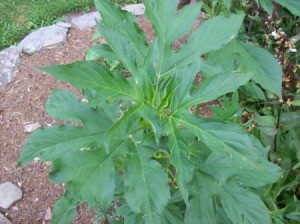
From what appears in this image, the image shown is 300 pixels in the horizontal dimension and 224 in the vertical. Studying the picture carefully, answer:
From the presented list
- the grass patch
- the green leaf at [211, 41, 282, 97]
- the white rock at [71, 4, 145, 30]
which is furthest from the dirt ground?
the green leaf at [211, 41, 282, 97]

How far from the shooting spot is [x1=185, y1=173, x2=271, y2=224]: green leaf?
1.71m

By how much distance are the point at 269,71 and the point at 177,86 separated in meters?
0.90

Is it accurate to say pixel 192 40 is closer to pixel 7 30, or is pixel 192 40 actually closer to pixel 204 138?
pixel 204 138

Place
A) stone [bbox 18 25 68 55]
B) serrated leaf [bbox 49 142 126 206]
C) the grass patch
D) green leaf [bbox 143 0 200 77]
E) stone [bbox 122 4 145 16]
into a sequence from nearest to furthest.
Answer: serrated leaf [bbox 49 142 126 206] < green leaf [bbox 143 0 200 77] < stone [bbox 18 25 68 55] < the grass patch < stone [bbox 122 4 145 16]

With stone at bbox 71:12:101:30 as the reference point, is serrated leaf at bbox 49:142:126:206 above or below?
above

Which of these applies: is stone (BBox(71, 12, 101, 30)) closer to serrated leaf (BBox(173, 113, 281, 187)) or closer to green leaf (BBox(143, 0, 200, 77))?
green leaf (BBox(143, 0, 200, 77))

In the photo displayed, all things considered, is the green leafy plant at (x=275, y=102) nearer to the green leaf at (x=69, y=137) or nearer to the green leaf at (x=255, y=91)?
the green leaf at (x=255, y=91)

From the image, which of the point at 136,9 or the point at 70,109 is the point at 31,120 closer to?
the point at 136,9

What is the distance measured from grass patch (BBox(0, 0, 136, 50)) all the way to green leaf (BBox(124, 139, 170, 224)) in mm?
3297

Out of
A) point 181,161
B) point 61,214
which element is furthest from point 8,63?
point 181,161

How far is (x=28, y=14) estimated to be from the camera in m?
4.68

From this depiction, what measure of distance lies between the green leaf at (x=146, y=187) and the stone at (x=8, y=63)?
277 cm

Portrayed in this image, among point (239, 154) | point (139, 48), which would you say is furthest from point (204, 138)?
point (139, 48)

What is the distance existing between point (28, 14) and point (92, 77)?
3.65 m
